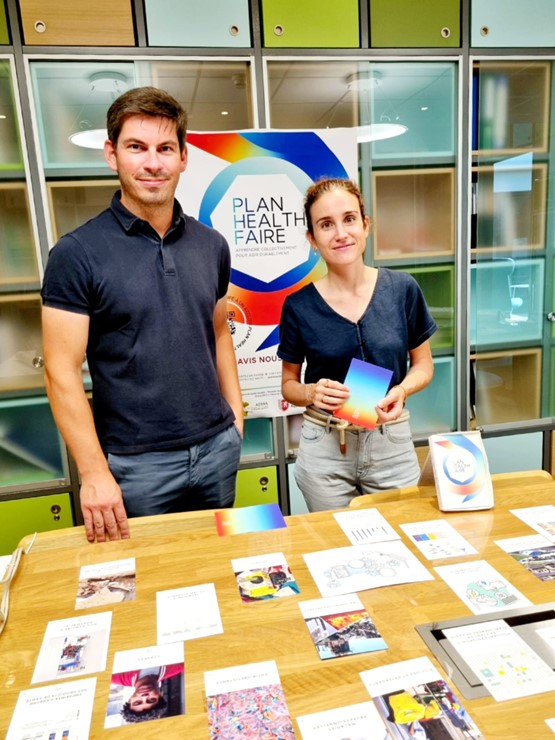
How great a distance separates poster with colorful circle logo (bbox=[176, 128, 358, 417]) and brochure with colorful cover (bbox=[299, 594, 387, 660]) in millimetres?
1850

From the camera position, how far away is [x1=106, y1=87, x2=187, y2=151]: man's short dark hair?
1487 millimetres

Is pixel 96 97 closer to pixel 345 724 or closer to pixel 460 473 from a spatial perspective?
pixel 460 473

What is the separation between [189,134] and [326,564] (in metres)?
2.18

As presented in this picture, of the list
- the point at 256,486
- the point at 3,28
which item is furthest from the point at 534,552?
the point at 3,28

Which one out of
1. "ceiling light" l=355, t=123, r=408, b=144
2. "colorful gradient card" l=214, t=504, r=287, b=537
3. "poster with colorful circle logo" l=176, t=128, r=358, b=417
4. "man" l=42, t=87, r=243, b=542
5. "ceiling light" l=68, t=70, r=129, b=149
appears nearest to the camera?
"colorful gradient card" l=214, t=504, r=287, b=537

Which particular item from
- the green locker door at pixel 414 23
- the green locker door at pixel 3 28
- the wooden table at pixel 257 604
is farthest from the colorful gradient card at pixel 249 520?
the green locker door at pixel 414 23

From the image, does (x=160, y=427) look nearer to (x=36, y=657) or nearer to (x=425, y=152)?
(x=36, y=657)

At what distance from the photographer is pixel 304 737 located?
0.76 meters

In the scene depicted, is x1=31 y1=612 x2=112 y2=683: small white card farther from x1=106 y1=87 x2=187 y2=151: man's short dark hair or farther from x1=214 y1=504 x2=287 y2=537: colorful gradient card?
x1=106 y1=87 x2=187 y2=151: man's short dark hair

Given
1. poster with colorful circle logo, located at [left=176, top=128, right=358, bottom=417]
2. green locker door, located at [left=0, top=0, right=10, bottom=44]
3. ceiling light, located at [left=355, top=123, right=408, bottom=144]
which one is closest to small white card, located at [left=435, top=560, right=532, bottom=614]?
poster with colorful circle logo, located at [left=176, top=128, right=358, bottom=417]

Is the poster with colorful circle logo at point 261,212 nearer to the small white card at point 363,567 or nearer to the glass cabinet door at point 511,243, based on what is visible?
the glass cabinet door at point 511,243

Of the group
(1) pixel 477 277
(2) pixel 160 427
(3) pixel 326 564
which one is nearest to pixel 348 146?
(1) pixel 477 277

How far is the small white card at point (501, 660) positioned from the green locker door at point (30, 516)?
7.53 feet

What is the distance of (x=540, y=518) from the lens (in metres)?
1.33
